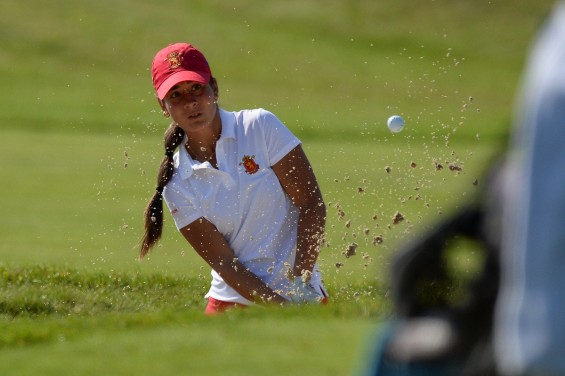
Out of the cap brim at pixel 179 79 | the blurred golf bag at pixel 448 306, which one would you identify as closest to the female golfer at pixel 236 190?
the cap brim at pixel 179 79

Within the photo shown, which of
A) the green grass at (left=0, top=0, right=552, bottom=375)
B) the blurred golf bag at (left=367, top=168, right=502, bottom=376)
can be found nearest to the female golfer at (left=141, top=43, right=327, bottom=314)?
the green grass at (left=0, top=0, right=552, bottom=375)

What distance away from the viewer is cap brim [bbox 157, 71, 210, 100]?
5680 mm

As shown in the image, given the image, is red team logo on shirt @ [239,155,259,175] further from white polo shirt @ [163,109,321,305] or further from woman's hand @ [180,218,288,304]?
woman's hand @ [180,218,288,304]

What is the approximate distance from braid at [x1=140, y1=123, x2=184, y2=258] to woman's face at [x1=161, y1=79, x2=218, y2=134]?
140mm

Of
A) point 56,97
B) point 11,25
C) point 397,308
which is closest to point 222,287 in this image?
point 397,308

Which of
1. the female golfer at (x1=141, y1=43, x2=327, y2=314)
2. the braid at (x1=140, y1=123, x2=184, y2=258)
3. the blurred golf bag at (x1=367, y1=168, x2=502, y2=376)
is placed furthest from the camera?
the braid at (x1=140, y1=123, x2=184, y2=258)

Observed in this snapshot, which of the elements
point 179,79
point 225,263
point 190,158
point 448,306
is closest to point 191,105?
point 179,79

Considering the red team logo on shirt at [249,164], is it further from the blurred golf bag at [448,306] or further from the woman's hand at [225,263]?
the blurred golf bag at [448,306]

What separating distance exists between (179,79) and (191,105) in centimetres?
14

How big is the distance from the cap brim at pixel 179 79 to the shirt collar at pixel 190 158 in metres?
0.21

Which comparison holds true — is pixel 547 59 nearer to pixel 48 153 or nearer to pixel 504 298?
pixel 504 298

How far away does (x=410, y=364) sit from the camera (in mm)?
2109

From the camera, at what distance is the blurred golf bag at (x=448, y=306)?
6.58 ft

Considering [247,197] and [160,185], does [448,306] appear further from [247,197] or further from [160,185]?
[160,185]
